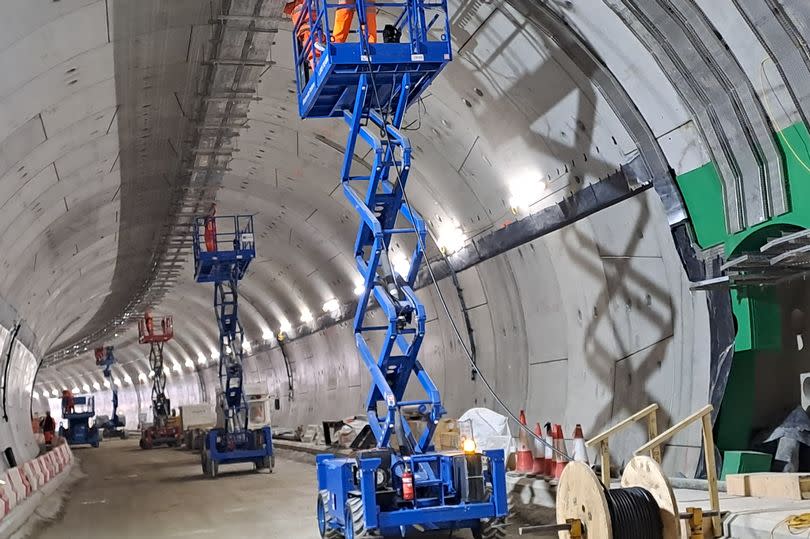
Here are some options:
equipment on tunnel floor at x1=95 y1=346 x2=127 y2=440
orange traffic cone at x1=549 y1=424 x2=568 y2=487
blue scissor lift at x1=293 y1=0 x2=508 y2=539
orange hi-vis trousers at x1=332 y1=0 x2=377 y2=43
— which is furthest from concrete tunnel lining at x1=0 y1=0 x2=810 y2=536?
equipment on tunnel floor at x1=95 y1=346 x2=127 y2=440

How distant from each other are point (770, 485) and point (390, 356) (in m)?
3.60

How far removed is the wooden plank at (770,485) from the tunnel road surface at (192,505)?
234 centimetres

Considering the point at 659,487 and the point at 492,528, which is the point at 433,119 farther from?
the point at 659,487

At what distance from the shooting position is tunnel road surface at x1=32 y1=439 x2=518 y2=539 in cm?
1101

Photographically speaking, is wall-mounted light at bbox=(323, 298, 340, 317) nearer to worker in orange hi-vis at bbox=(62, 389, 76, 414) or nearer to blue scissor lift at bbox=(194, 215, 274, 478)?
blue scissor lift at bbox=(194, 215, 274, 478)

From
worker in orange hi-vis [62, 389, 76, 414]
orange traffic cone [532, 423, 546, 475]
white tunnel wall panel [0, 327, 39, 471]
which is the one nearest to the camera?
orange traffic cone [532, 423, 546, 475]

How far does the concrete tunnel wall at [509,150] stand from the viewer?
8938 millimetres

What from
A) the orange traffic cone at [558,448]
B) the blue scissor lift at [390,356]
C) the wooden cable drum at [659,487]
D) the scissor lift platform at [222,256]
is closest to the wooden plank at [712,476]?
the wooden cable drum at [659,487]

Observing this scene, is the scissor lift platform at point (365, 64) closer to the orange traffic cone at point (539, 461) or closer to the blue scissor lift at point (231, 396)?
the orange traffic cone at point (539, 461)

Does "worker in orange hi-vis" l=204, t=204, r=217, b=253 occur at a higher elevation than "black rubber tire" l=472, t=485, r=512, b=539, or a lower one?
higher

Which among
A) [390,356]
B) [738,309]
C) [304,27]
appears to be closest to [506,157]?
[304,27]

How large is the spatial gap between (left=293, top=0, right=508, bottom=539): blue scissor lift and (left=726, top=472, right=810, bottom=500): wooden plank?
2192mm

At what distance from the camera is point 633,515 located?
5.57m

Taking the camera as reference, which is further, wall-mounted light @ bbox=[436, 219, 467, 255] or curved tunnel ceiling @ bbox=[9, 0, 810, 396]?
wall-mounted light @ bbox=[436, 219, 467, 255]
